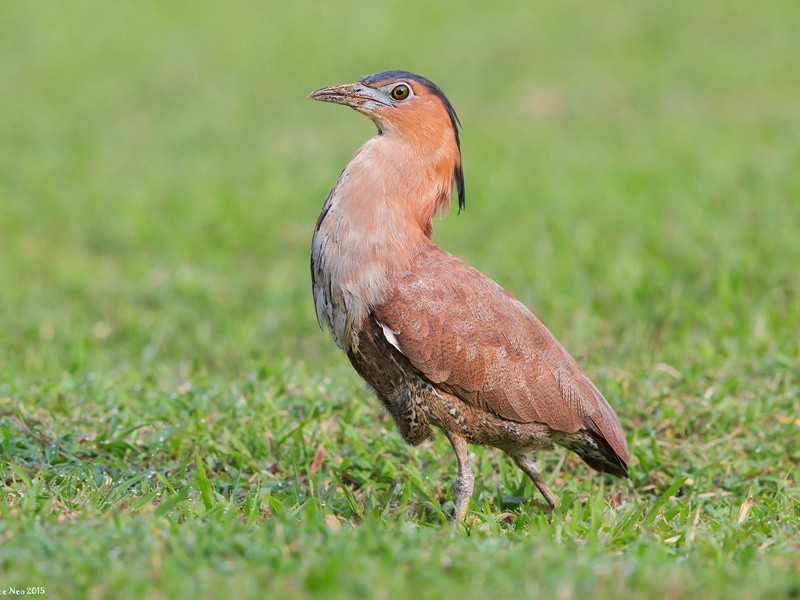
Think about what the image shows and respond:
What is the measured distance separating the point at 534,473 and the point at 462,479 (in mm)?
392

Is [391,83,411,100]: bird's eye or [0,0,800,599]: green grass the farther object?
[391,83,411,100]: bird's eye

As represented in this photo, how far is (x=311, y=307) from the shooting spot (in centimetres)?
771

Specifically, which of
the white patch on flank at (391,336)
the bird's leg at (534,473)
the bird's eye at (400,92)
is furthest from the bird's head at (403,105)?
the bird's leg at (534,473)

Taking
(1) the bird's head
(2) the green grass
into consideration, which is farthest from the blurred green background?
(1) the bird's head

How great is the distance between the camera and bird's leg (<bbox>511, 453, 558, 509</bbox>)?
15.2 ft

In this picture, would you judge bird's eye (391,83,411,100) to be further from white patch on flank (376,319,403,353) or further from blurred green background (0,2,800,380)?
blurred green background (0,2,800,380)

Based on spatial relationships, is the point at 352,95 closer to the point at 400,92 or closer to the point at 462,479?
the point at 400,92

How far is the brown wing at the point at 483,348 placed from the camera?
13.9 feet

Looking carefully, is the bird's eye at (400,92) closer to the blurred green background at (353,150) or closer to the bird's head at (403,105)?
the bird's head at (403,105)

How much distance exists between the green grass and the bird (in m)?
0.35

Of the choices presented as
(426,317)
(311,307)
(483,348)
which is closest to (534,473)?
(483,348)

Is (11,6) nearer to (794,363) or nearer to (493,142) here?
(493,142)

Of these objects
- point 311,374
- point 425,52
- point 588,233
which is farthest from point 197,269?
point 425,52

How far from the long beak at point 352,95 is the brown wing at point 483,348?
0.68 m
